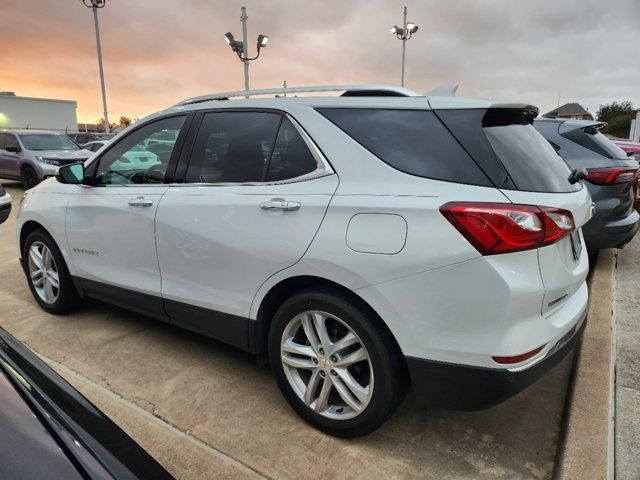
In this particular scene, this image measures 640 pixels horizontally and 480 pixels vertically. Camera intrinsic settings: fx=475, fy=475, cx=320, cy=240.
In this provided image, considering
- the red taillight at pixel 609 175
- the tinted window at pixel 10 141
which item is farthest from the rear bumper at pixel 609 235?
the tinted window at pixel 10 141

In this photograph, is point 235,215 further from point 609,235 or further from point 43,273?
point 609,235

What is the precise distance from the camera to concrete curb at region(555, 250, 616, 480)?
7.12 ft

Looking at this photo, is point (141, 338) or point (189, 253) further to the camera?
point (141, 338)

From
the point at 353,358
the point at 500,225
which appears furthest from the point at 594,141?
the point at 353,358

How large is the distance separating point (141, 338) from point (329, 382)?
1902 mm

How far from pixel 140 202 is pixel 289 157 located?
1190 mm

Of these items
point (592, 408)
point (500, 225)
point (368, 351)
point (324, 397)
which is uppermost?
point (500, 225)

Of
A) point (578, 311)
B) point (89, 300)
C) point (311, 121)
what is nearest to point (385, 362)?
point (578, 311)

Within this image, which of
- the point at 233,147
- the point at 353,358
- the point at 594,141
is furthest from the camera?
the point at 594,141

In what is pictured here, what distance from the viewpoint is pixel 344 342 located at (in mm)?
2338

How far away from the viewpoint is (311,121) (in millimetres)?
2512

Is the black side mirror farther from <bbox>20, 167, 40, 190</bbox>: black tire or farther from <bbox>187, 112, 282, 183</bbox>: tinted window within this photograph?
<bbox>20, 167, 40, 190</bbox>: black tire

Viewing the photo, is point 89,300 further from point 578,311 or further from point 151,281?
point 578,311

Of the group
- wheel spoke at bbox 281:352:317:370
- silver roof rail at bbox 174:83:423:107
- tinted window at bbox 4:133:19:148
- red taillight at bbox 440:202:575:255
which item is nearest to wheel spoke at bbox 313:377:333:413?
wheel spoke at bbox 281:352:317:370
